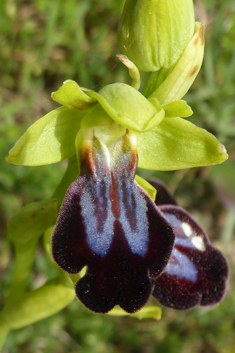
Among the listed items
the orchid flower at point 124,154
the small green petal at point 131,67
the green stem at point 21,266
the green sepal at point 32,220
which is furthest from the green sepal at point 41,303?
the small green petal at point 131,67

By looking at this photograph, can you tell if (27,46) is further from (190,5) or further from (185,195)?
(190,5)

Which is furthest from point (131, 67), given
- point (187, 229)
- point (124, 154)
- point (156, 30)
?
point (187, 229)

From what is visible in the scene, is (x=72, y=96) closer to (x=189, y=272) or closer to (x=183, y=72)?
(x=183, y=72)

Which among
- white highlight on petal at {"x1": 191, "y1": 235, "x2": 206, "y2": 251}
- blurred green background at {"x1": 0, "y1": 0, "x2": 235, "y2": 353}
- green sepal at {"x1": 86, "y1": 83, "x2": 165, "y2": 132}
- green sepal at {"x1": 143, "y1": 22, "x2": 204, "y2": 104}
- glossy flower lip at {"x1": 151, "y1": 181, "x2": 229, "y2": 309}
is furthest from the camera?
blurred green background at {"x1": 0, "y1": 0, "x2": 235, "y2": 353}

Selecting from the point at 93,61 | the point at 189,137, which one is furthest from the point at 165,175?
the point at 189,137

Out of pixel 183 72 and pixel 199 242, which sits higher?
pixel 183 72

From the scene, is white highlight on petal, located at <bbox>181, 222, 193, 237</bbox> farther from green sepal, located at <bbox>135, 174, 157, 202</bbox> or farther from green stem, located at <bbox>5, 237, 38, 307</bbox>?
green stem, located at <bbox>5, 237, 38, 307</bbox>

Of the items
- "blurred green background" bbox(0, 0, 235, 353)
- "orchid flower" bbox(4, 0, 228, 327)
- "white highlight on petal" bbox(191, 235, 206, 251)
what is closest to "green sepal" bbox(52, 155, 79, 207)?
"orchid flower" bbox(4, 0, 228, 327)
